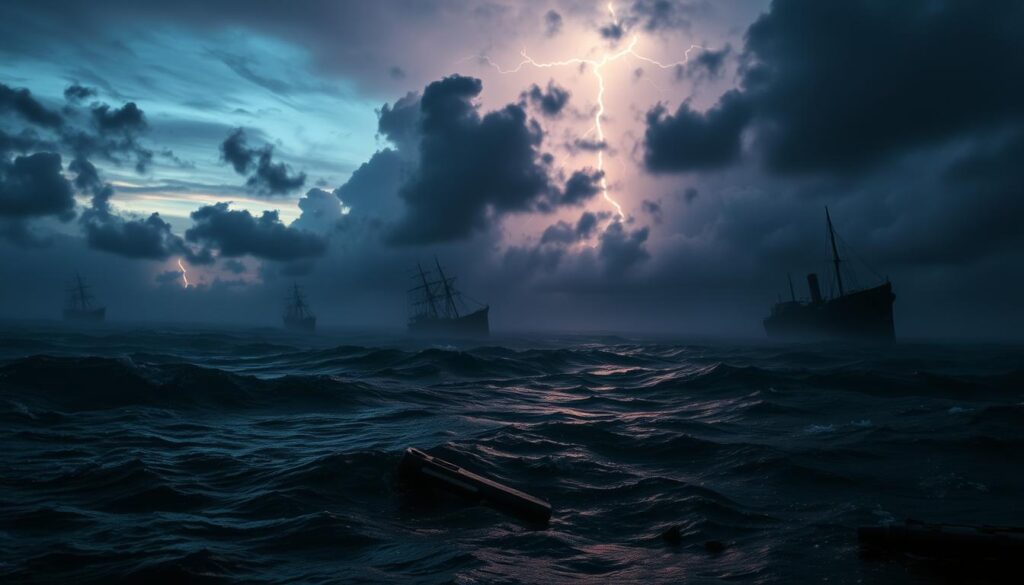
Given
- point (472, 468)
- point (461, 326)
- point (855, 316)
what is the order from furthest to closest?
point (461, 326) → point (855, 316) → point (472, 468)

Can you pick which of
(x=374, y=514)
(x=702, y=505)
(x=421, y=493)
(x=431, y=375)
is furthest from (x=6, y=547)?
(x=431, y=375)

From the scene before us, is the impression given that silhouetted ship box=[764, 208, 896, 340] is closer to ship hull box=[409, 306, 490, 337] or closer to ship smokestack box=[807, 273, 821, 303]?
ship smokestack box=[807, 273, 821, 303]

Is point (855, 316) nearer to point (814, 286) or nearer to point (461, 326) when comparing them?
point (814, 286)

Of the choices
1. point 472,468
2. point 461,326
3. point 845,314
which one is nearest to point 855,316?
point 845,314

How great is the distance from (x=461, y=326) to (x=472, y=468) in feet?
484

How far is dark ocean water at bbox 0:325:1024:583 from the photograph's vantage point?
9.98 metres

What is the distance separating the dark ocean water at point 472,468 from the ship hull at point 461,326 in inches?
5002

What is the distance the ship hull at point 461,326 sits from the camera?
160 metres

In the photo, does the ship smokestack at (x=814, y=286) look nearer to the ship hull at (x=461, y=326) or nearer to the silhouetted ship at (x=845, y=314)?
the silhouetted ship at (x=845, y=314)

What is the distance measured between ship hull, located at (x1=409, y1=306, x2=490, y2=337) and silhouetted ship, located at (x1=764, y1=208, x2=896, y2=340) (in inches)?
3075

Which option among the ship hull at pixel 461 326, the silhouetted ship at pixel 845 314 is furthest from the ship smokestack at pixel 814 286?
the ship hull at pixel 461 326

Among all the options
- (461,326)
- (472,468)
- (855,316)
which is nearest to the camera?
(472,468)

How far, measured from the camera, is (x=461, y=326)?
16325cm

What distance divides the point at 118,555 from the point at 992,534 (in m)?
14.3
